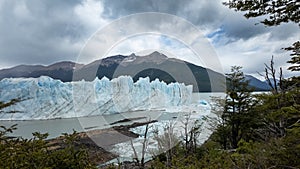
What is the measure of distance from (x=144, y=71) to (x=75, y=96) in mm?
7514

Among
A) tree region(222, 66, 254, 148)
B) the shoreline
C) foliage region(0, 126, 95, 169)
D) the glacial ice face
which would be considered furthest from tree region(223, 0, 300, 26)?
the glacial ice face

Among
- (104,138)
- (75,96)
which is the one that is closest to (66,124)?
(75,96)

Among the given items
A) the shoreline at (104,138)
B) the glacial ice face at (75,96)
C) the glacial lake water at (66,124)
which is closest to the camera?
the shoreline at (104,138)

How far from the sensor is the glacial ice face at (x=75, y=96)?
23.8 meters

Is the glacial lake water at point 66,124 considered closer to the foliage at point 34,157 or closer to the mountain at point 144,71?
the mountain at point 144,71

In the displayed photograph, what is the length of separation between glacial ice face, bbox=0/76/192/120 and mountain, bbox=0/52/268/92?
119 cm

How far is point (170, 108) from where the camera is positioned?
93.5 feet

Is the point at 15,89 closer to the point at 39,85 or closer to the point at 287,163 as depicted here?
the point at 39,85

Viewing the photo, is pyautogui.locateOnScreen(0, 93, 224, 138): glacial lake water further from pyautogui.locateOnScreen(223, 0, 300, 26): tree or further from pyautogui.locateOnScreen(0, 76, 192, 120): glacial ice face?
pyautogui.locateOnScreen(223, 0, 300, 26): tree

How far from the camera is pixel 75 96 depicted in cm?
2472

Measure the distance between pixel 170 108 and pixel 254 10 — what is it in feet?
83.4

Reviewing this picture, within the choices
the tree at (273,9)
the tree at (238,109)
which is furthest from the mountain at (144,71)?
the tree at (273,9)

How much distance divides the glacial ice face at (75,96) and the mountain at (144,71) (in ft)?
3.90

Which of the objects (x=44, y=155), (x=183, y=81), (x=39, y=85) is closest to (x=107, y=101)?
(x=39, y=85)
